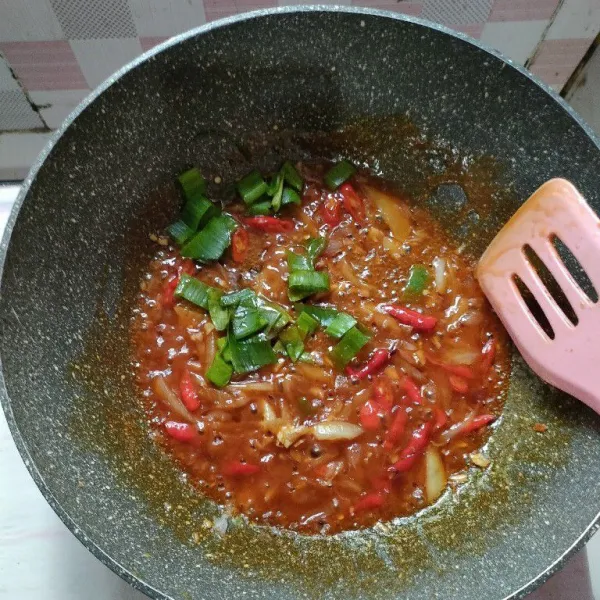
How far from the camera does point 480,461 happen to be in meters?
1.41

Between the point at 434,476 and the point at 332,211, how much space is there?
668 mm

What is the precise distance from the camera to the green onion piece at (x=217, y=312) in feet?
4.48

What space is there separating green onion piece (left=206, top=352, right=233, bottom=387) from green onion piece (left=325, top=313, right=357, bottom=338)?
0.79ft

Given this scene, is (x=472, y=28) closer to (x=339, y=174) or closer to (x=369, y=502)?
(x=339, y=174)

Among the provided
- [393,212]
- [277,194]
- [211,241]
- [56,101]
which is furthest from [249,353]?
[56,101]

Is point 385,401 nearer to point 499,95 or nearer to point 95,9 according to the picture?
point 499,95

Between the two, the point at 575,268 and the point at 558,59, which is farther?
the point at 558,59

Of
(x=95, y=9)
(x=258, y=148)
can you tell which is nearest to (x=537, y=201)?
(x=258, y=148)

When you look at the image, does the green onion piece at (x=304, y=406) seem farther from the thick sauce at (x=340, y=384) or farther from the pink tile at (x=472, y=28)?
the pink tile at (x=472, y=28)

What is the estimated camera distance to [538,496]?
51.6 inches

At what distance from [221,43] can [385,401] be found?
83 centimetres

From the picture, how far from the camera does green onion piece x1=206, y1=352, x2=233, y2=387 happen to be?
134 cm

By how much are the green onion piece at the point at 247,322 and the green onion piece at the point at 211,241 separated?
0.49ft

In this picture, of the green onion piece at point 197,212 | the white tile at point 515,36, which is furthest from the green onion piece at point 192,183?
the white tile at point 515,36
